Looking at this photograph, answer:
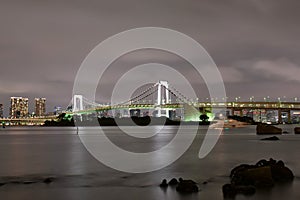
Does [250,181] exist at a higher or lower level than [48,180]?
higher

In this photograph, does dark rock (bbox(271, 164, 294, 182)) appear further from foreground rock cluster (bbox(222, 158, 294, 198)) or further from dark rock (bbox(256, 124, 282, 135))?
dark rock (bbox(256, 124, 282, 135))

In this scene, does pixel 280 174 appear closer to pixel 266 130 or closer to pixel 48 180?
pixel 48 180

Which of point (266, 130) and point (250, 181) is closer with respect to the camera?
point (250, 181)

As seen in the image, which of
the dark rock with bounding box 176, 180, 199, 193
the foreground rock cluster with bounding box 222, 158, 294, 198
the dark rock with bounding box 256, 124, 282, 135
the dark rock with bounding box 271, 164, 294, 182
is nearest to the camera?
the foreground rock cluster with bounding box 222, 158, 294, 198

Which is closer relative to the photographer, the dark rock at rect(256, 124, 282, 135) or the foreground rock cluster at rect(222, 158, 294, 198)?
the foreground rock cluster at rect(222, 158, 294, 198)

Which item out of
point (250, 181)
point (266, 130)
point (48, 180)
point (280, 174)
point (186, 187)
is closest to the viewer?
point (186, 187)

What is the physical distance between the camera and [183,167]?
15695 millimetres

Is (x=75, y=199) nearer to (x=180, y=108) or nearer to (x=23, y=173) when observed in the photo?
(x=23, y=173)

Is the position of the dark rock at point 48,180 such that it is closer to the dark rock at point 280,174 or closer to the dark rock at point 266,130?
the dark rock at point 280,174

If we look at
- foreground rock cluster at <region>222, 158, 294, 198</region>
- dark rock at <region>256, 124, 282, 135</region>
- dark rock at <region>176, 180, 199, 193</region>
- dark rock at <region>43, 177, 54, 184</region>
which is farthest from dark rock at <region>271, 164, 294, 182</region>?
dark rock at <region>256, 124, 282, 135</region>

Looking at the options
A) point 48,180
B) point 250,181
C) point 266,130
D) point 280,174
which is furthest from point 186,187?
point 266,130

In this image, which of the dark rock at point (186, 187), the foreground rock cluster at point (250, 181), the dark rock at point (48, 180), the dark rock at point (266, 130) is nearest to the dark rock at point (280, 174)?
the foreground rock cluster at point (250, 181)

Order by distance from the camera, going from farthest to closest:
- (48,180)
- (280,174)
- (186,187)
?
1. (48,180)
2. (280,174)
3. (186,187)

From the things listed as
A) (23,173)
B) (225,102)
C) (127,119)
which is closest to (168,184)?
(23,173)
